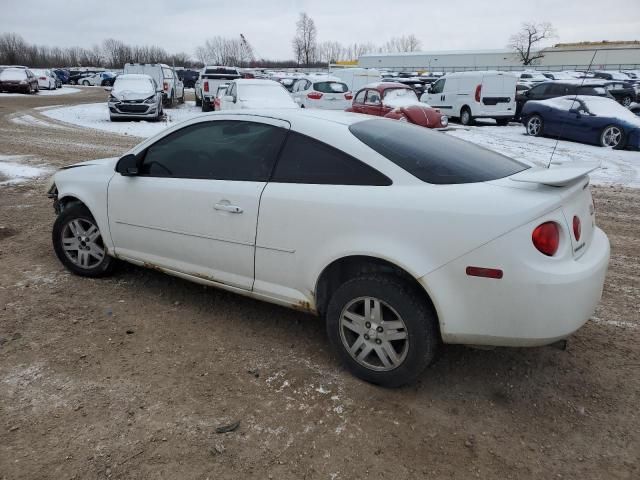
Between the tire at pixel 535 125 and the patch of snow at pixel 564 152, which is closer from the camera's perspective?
the patch of snow at pixel 564 152

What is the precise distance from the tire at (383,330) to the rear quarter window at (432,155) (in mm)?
670

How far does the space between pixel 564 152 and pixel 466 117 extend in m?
7.03

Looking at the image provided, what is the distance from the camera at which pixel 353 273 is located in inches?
125

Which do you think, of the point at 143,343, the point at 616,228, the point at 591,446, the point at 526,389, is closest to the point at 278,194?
the point at 143,343

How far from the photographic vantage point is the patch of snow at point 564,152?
9.61 metres

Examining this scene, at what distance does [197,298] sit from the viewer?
4316mm

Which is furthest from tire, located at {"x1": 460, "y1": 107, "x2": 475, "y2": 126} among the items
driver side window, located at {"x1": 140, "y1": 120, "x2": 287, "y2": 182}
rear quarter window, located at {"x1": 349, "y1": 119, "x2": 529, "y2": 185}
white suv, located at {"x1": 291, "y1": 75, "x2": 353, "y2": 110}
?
driver side window, located at {"x1": 140, "y1": 120, "x2": 287, "y2": 182}

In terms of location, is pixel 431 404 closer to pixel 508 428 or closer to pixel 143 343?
pixel 508 428

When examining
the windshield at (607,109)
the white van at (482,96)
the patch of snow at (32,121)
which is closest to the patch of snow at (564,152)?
the windshield at (607,109)

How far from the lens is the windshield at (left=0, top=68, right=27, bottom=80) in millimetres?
31559

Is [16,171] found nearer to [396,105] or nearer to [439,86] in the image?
[396,105]

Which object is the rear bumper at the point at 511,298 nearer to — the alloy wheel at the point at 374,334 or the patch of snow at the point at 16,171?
the alloy wheel at the point at 374,334

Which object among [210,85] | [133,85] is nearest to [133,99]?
[133,85]

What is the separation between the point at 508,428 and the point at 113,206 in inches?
129
